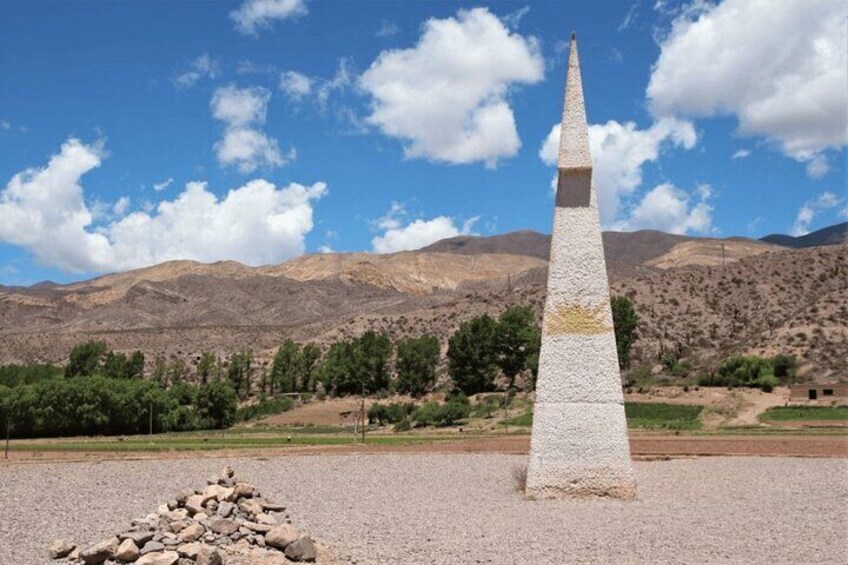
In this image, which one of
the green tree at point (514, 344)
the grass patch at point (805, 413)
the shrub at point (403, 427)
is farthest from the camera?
the green tree at point (514, 344)

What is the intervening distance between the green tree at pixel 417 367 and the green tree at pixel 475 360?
119 inches

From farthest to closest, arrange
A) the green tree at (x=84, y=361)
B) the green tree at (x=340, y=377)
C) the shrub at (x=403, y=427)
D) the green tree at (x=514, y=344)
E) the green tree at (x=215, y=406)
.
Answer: the green tree at (x=84, y=361) → the green tree at (x=340, y=377) → the green tree at (x=514, y=344) → the green tree at (x=215, y=406) → the shrub at (x=403, y=427)

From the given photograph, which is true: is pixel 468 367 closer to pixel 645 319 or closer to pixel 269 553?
pixel 645 319

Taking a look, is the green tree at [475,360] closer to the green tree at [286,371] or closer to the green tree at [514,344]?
the green tree at [514,344]

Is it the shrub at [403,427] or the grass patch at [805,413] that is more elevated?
the grass patch at [805,413]

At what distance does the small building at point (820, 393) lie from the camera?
55.2 meters

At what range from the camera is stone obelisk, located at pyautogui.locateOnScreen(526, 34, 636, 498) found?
18125 mm

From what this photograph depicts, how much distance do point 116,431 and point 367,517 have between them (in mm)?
52158

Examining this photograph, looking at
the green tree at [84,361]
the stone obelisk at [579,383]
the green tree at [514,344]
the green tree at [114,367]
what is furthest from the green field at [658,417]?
the green tree at [84,361]

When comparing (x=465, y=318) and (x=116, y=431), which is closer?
(x=116, y=431)

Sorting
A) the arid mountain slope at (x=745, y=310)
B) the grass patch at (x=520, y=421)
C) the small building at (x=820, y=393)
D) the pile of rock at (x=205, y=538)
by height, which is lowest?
the grass patch at (x=520, y=421)

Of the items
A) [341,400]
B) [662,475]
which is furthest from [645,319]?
[662,475]

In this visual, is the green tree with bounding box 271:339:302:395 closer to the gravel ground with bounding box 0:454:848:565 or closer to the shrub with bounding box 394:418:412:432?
the shrub with bounding box 394:418:412:432

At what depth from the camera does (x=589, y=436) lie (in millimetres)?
18109
